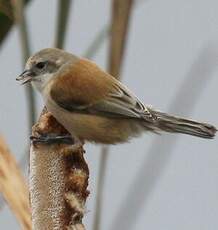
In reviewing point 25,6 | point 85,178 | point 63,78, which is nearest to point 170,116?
point 63,78

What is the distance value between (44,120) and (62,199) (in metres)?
0.39

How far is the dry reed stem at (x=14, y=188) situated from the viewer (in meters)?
1.05

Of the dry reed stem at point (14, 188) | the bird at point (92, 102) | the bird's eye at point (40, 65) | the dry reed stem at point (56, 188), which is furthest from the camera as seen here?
the bird's eye at point (40, 65)

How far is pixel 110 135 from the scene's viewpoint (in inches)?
65.6

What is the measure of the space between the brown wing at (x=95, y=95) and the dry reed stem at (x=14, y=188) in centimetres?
52

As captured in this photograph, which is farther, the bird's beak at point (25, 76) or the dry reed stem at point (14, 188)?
the bird's beak at point (25, 76)

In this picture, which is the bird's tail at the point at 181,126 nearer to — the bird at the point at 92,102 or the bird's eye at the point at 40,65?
the bird at the point at 92,102

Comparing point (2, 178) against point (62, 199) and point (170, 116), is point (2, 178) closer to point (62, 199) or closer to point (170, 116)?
point (62, 199)

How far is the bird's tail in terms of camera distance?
1.48 m

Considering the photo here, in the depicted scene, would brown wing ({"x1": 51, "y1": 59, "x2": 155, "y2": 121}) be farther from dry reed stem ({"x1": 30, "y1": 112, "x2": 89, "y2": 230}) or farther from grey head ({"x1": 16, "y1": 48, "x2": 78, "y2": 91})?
dry reed stem ({"x1": 30, "y1": 112, "x2": 89, "y2": 230})

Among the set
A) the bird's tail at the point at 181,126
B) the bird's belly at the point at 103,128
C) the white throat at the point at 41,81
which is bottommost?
the bird's belly at the point at 103,128

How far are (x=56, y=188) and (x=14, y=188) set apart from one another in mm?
202

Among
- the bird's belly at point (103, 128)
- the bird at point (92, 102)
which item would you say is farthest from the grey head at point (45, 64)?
the bird's belly at point (103, 128)

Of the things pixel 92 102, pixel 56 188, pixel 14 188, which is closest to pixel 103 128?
pixel 92 102
